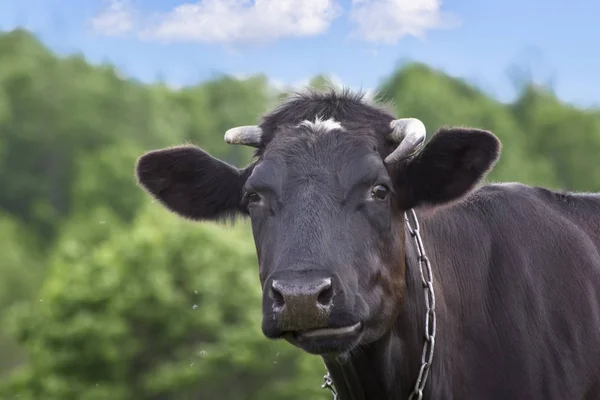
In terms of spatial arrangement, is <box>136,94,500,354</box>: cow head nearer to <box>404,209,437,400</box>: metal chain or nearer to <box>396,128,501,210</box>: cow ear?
<box>396,128,501,210</box>: cow ear

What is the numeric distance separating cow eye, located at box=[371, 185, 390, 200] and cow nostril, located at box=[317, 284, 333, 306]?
81 cm

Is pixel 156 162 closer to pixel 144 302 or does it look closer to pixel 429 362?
pixel 429 362

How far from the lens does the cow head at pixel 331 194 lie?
596 cm

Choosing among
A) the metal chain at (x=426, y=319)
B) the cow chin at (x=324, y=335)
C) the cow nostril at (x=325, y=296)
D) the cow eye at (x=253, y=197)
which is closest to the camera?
the cow nostril at (x=325, y=296)

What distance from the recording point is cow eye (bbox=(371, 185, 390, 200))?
6469 millimetres

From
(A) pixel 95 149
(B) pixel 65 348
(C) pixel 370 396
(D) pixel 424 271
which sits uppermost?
(D) pixel 424 271

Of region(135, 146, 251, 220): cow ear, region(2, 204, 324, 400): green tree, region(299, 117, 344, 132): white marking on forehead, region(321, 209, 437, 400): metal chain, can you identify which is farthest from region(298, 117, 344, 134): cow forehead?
region(2, 204, 324, 400): green tree

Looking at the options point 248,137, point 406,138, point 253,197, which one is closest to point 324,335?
point 253,197

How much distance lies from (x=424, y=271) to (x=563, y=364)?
108 centimetres

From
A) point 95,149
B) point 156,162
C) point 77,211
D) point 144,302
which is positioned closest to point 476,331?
point 156,162

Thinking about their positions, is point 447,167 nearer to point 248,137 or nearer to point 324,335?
point 248,137

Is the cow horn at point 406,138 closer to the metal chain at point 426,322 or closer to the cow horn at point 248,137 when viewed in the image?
the metal chain at point 426,322

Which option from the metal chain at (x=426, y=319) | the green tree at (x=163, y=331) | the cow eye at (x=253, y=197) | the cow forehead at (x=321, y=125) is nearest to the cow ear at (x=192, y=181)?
the cow eye at (x=253, y=197)

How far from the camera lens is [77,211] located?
2990 inches
